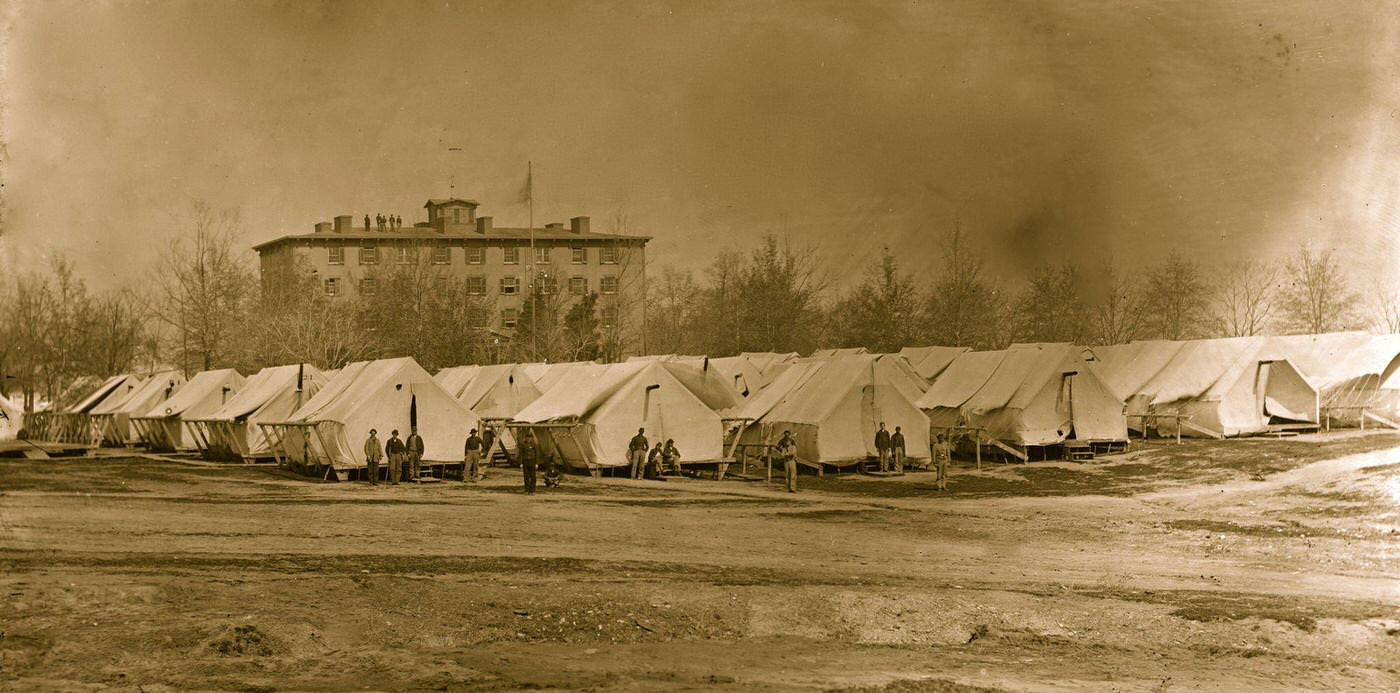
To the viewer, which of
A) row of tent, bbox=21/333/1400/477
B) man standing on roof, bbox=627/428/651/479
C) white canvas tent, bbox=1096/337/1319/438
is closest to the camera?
row of tent, bbox=21/333/1400/477

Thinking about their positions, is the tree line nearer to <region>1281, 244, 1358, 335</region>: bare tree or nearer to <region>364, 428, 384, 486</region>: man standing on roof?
<region>1281, 244, 1358, 335</region>: bare tree

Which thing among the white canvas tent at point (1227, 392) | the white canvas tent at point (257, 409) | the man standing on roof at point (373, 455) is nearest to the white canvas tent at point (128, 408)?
the white canvas tent at point (257, 409)

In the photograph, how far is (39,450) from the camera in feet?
143

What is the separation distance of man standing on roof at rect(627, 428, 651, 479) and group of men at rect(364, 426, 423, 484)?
5351 mm

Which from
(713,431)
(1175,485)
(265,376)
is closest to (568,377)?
(713,431)

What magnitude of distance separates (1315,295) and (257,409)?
46973mm

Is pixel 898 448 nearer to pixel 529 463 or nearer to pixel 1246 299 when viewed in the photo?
pixel 529 463

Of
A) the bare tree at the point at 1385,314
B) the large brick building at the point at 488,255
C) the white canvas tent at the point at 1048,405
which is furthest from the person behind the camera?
the large brick building at the point at 488,255

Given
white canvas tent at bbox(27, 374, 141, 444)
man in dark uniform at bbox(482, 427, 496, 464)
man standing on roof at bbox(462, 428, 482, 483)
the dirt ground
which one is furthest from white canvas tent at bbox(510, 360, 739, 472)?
white canvas tent at bbox(27, 374, 141, 444)

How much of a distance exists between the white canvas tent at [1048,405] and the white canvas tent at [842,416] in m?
2.87

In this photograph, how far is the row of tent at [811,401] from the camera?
33.5 m

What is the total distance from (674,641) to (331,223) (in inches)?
3354

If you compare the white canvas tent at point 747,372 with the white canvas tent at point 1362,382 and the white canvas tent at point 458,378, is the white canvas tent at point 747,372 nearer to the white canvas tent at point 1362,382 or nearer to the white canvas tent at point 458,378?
the white canvas tent at point 458,378

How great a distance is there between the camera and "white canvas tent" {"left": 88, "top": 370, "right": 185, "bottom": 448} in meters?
51.4
